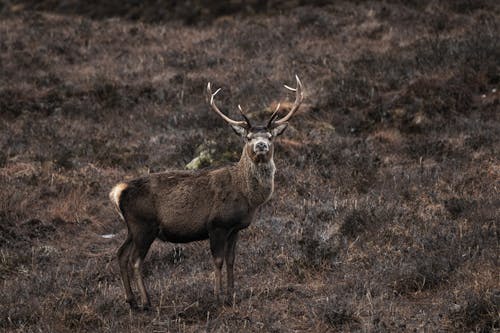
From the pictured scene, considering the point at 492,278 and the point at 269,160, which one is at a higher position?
the point at 269,160

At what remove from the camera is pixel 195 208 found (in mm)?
7566

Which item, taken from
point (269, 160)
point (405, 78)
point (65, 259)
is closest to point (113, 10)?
point (405, 78)

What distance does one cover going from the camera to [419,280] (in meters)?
7.33

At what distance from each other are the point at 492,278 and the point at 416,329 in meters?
1.12

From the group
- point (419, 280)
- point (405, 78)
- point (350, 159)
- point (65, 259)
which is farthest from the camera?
point (405, 78)

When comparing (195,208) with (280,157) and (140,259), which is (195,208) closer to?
(140,259)

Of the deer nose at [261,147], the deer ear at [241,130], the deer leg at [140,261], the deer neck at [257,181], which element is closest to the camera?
the deer leg at [140,261]

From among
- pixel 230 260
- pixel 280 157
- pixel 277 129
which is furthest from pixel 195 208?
pixel 280 157

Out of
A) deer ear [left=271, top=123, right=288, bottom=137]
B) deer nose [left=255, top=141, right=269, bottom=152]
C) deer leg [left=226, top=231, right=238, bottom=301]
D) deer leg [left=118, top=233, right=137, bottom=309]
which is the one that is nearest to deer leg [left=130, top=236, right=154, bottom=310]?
deer leg [left=118, top=233, right=137, bottom=309]

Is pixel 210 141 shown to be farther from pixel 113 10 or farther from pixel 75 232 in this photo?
pixel 113 10

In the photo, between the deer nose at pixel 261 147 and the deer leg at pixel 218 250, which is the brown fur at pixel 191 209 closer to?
the deer leg at pixel 218 250

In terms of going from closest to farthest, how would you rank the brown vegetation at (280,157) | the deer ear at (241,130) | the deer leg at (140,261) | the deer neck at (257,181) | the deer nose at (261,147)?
the brown vegetation at (280,157) < the deer leg at (140,261) < the deer nose at (261,147) < the deer neck at (257,181) < the deer ear at (241,130)

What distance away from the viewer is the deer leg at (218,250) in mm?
7336

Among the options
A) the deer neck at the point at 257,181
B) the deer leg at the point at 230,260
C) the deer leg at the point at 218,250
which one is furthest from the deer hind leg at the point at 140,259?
the deer neck at the point at 257,181
